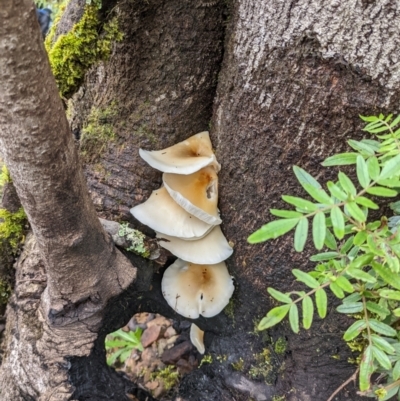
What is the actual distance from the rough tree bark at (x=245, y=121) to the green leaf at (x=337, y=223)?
0.47 metres

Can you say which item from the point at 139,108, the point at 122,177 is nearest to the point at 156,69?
the point at 139,108

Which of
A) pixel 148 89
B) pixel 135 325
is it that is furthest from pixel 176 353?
pixel 148 89

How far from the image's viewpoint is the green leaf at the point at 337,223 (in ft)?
2.53

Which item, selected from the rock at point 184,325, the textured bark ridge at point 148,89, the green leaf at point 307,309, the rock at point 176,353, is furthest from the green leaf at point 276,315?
the rock at point 176,353

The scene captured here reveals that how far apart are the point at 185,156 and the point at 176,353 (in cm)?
131

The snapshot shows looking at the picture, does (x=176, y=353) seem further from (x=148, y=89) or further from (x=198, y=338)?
(x=148, y=89)

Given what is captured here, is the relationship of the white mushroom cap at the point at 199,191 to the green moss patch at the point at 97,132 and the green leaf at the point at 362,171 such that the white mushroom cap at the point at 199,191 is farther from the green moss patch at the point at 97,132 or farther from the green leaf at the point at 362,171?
the green leaf at the point at 362,171

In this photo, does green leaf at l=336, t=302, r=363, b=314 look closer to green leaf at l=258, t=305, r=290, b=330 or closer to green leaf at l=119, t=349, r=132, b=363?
green leaf at l=258, t=305, r=290, b=330

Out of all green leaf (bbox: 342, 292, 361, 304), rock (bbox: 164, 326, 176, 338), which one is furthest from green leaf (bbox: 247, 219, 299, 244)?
rock (bbox: 164, 326, 176, 338)

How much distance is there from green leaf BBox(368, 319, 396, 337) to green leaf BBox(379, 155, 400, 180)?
36 centimetres

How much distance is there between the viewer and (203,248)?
4.81 feet

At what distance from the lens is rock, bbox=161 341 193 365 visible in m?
2.30

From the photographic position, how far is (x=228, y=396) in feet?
5.54

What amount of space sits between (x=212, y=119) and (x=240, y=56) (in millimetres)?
272
